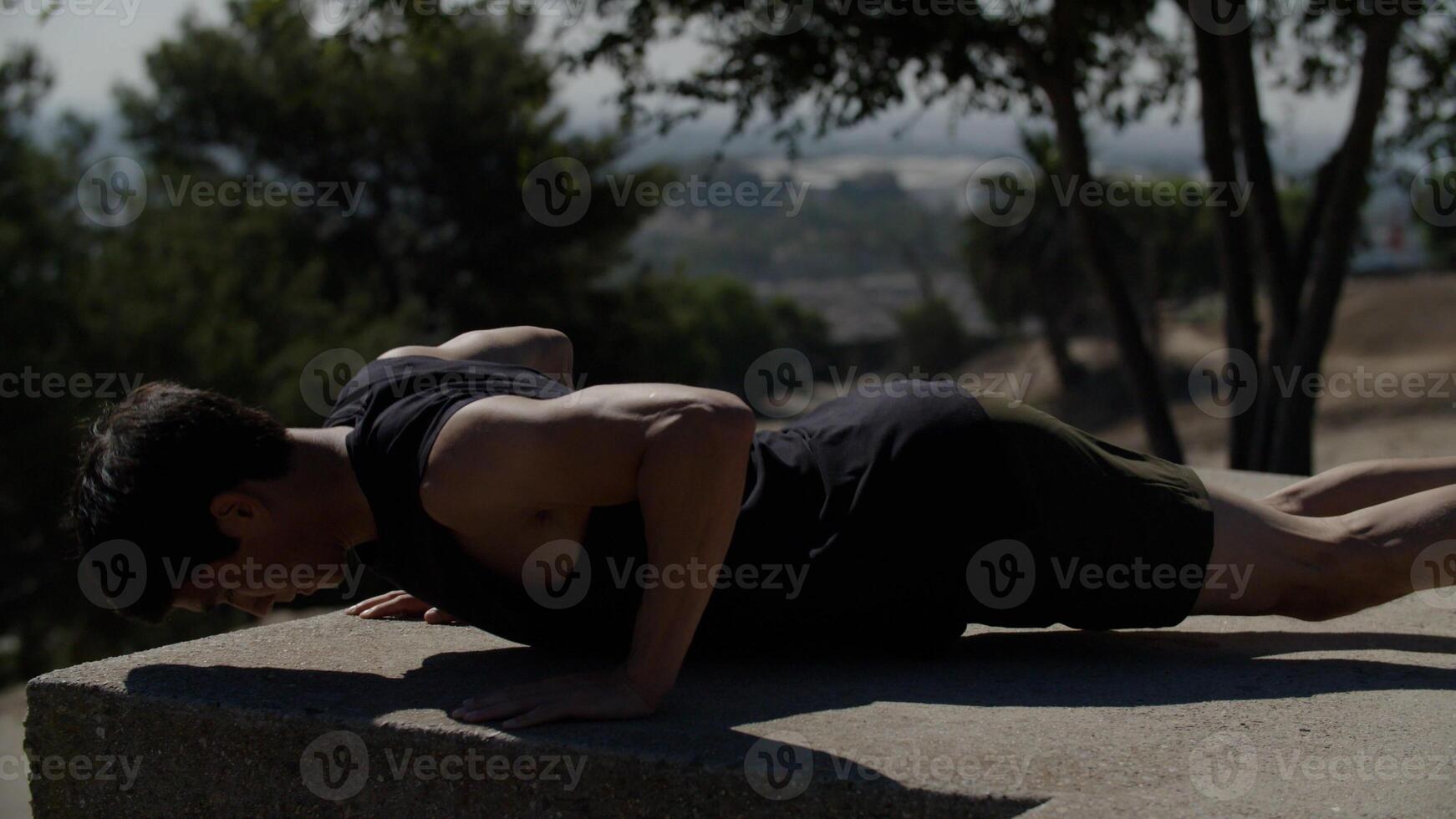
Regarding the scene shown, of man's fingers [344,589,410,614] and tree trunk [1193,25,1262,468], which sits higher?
tree trunk [1193,25,1262,468]

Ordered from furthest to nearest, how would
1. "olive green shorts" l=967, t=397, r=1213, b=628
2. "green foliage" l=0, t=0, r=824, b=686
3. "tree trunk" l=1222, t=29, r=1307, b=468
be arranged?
"green foliage" l=0, t=0, r=824, b=686 → "tree trunk" l=1222, t=29, r=1307, b=468 → "olive green shorts" l=967, t=397, r=1213, b=628

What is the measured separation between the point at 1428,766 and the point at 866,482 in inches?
42.9

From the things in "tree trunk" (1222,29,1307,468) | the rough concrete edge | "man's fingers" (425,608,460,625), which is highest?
"tree trunk" (1222,29,1307,468)

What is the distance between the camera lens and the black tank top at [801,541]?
263 centimetres

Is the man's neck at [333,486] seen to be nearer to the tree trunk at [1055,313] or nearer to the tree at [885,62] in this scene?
the tree at [885,62]

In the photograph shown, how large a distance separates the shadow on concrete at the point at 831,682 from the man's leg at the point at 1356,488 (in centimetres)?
31

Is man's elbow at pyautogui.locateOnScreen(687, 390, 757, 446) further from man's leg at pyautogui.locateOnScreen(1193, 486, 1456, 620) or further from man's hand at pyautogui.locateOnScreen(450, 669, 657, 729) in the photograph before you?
man's leg at pyautogui.locateOnScreen(1193, 486, 1456, 620)

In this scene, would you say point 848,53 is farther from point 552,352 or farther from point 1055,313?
point 1055,313

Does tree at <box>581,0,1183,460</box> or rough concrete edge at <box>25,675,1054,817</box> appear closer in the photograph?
rough concrete edge at <box>25,675,1054,817</box>

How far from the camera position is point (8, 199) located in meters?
18.8

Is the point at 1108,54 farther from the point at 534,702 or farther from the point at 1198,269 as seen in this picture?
the point at 1198,269

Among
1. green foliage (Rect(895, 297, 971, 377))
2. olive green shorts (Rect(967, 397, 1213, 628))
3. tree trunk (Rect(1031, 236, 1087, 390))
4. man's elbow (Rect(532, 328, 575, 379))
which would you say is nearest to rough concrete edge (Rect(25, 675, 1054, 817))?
olive green shorts (Rect(967, 397, 1213, 628))

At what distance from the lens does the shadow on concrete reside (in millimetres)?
2451

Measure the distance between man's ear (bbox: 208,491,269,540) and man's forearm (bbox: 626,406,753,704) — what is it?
2.48 feet
